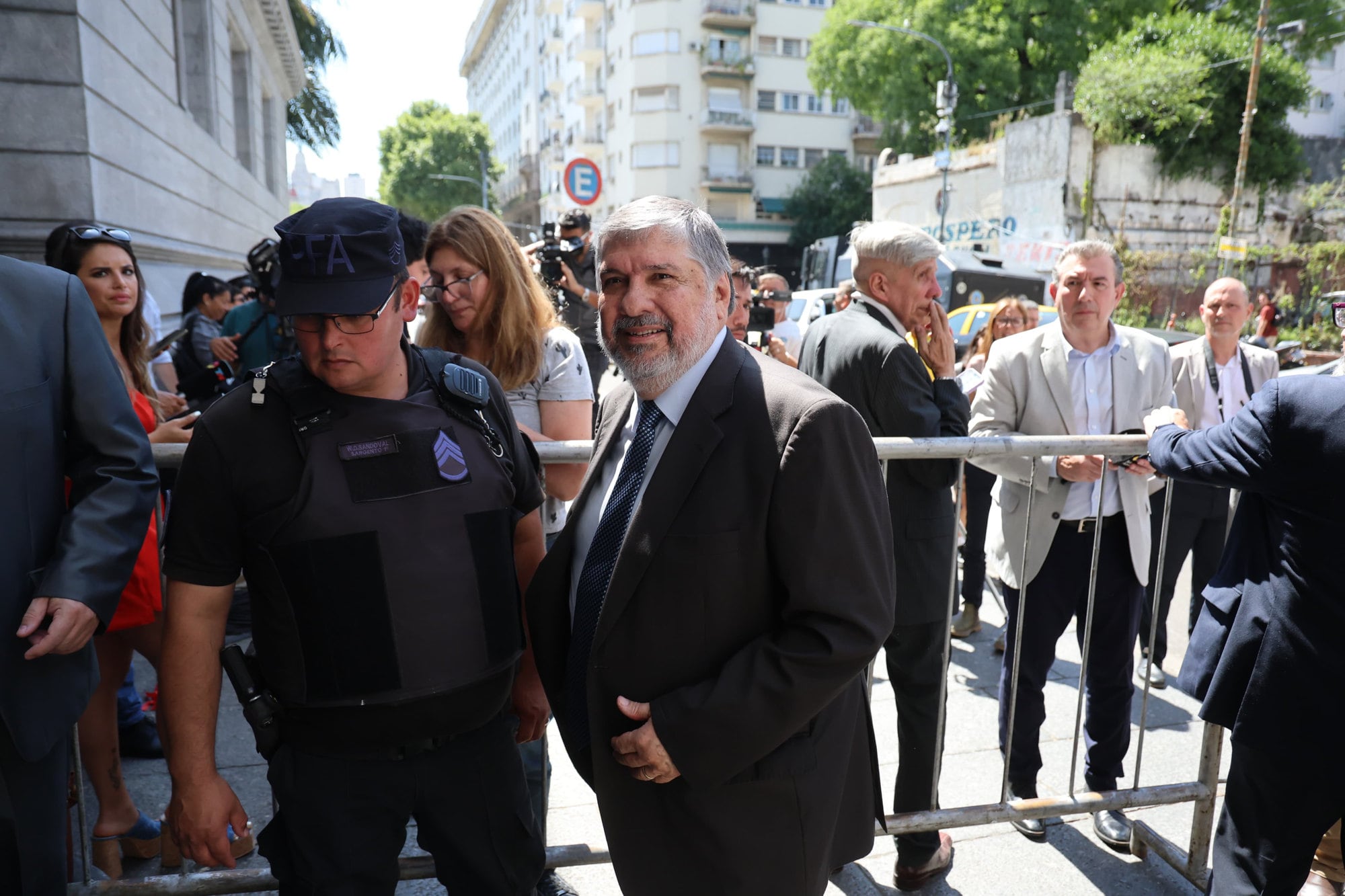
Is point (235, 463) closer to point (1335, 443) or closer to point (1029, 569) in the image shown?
point (1335, 443)

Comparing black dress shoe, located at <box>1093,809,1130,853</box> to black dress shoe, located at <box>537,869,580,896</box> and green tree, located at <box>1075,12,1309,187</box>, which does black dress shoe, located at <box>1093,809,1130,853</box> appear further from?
green tree, located at <box>1075,12,1309,187</box>

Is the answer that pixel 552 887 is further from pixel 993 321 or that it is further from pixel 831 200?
pixel 831 200

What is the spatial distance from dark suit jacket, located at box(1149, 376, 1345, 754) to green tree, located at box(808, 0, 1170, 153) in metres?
35.5

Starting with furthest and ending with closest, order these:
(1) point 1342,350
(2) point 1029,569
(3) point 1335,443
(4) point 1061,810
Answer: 1. (2) point 1029,569
2. (4) point 1061,810
3. (1) point 1342,350
4. (3) point 1335,443

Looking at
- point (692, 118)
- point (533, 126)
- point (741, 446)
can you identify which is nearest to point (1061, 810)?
point (741, 446)

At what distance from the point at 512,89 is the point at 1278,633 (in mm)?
83705

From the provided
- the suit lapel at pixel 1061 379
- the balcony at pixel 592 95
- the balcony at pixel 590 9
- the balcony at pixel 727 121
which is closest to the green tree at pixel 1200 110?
the balcony at pixel 727 121

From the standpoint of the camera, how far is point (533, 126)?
70188 millimetres

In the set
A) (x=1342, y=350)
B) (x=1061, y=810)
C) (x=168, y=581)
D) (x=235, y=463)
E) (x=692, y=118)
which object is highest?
(x=692, y=118)

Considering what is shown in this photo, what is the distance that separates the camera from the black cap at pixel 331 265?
1812mm

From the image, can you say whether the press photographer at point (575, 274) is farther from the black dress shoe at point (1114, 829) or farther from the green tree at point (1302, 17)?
the green tree at point (1302, 17)

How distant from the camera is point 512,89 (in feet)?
258

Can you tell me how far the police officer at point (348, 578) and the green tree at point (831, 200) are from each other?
45.2 meters

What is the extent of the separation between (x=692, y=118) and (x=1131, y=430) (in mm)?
47993
